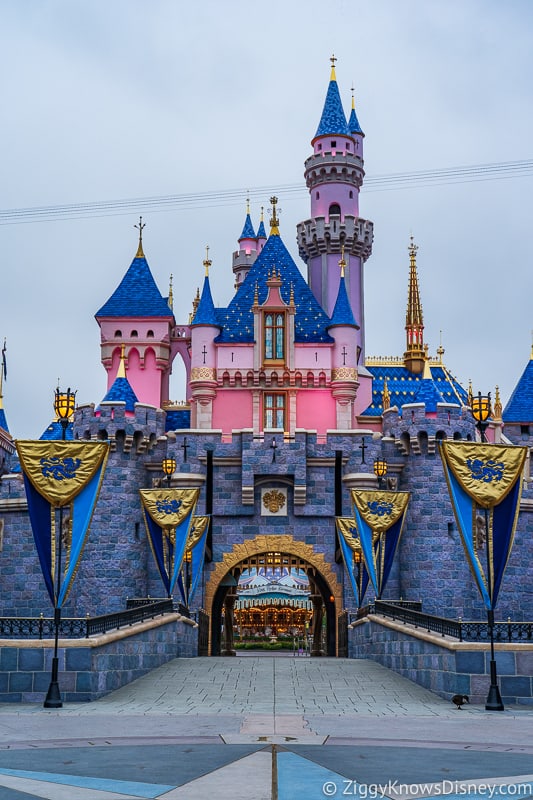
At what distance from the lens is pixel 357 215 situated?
165 feet

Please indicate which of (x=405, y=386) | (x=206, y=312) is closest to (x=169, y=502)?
(x=206, y=312)

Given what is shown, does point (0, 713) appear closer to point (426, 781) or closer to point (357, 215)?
point (426, 781)

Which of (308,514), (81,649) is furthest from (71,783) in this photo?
(308,514)

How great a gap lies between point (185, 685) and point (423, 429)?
745 inches

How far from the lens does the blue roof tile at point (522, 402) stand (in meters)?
47.7

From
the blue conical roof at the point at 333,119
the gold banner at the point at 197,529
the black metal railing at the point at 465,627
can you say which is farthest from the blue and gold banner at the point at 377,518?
the blue conical roof at the point at 333,119

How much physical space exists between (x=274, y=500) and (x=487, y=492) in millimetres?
18983

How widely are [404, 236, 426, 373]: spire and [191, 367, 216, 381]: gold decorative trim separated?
18.8m

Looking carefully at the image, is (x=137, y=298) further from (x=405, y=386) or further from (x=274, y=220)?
(x=405, y=386)

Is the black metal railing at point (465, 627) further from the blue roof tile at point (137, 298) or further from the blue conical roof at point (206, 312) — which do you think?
the blue roof tile at point (137, 298)

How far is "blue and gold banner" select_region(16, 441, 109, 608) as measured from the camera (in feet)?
57.9

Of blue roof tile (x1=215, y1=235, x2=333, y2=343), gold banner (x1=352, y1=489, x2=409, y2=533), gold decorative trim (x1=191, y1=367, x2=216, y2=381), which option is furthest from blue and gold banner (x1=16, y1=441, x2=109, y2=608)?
blue roof tile (x1=215, y1=235, x2=333, y2=343)

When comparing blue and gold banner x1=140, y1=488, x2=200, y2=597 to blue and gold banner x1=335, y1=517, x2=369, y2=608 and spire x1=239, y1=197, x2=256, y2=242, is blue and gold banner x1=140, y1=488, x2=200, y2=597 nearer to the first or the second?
blue and gold banner x1=335, y1=517, x2=369, y2=608

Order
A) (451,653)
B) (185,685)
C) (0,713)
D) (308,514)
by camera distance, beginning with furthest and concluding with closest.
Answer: (308,514)
(185,685)
(451,653)
(0,713)
